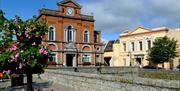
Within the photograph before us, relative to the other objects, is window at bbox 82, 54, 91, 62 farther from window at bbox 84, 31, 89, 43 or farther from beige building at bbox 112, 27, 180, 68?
beige building at bbox 112, 27, 180, 68

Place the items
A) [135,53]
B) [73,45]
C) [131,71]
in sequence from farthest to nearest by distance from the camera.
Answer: [135,53] → [73,45] → [131,71]

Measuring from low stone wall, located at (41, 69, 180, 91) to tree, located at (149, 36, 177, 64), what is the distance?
90.4ft

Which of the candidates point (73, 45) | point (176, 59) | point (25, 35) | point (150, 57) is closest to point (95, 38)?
point (73, 45)

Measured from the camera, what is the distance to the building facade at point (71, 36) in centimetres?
4244

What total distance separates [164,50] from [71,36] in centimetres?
1524

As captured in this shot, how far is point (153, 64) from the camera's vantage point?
48.6 meters

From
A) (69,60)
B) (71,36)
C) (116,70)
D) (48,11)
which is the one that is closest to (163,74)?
(116,70)

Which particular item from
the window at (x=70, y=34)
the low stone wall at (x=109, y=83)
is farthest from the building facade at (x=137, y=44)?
the low stone wall at (x=109, y=83)

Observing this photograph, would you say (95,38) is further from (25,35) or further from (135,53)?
(25,35)

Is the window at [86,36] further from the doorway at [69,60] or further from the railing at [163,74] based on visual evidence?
the railing at [163,74]

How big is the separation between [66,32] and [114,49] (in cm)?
1780

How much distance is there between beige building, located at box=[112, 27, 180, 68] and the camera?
159 feet

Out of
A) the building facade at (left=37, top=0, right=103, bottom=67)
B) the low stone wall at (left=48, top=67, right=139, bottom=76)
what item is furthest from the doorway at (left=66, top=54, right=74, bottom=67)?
the low stone wall at (left=48, top=67, right=139, bottom=76)

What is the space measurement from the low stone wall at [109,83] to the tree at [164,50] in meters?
27.6
